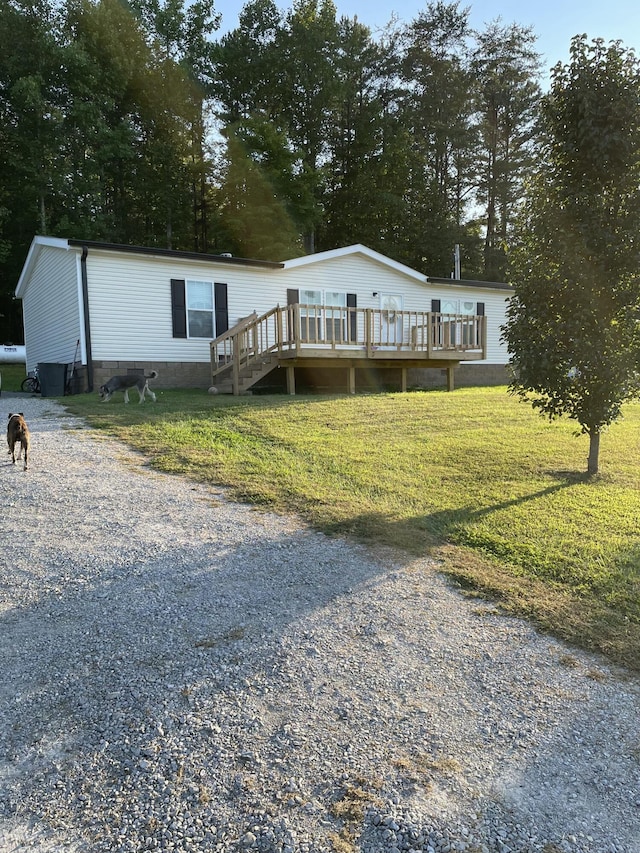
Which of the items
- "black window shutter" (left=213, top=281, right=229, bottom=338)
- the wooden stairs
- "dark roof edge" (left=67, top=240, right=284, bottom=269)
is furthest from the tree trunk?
"black window shutter" (left=213, top=281, right=229, bottom=338)

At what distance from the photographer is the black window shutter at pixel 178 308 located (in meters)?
13.1

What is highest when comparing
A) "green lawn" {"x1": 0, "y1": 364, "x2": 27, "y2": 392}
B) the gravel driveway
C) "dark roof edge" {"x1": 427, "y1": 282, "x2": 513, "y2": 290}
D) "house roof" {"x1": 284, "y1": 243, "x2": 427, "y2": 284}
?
"house roof" {"x1": 284, "y1": 243, "x2": 427, "y2": 284}

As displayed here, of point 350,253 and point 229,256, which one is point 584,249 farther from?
point 350,253

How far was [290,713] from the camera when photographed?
2.11 m

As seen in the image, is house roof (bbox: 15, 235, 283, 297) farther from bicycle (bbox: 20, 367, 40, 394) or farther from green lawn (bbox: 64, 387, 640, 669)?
green lawn (bbox: 64, 387, 640, 669)

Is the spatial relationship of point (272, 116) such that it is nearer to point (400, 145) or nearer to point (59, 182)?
point (400, 145)

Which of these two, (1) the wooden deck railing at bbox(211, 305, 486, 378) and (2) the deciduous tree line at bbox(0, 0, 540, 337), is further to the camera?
(2) the deciduous tree line at bbox(0, 0, 540, 337)

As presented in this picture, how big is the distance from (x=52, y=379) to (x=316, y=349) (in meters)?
6.07

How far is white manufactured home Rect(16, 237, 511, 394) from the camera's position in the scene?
472 inches

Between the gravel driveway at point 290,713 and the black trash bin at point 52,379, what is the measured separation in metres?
9.83

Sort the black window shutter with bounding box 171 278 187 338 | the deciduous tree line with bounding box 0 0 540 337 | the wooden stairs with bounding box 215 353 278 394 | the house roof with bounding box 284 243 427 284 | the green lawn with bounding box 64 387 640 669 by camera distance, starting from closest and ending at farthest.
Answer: the green lawn with bounding box 64 387 640 669, the wooden stairs with bounding box 215 353 278 394, the black window shutter with bounding box 171 278 187 338, the house roof with bounding box 284 243 427 284, the deciduous tree line with bounding box 0 0 540 337

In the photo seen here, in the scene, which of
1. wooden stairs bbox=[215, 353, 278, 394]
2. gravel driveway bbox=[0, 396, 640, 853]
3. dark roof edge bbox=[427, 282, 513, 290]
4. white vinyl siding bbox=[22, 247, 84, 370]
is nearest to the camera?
gravel driveway bbox=[0, 396, 640, 853]

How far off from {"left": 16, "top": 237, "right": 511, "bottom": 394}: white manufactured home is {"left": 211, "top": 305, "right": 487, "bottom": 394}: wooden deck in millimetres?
31

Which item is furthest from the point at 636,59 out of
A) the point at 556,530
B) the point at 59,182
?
the point at 59,182
